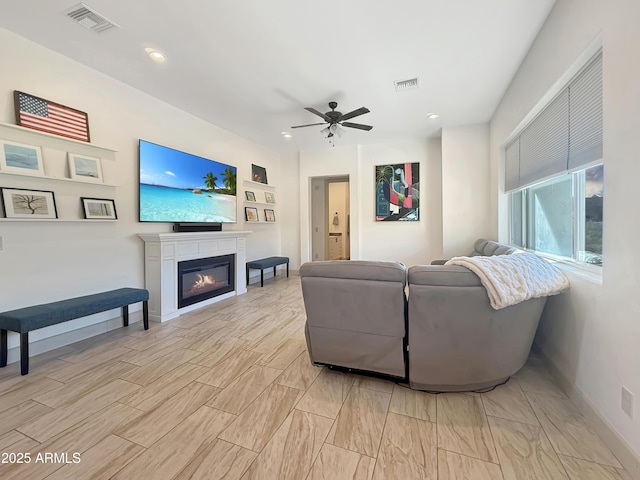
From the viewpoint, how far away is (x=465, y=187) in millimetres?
4781

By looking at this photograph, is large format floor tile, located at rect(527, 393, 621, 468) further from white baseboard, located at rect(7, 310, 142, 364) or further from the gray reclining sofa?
white baseboard, located at rect(7, 310, 142, 364)

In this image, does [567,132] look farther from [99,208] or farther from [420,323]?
[99,208]

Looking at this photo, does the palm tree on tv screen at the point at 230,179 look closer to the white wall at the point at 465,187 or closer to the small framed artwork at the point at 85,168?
the small framed artwork at the point at 85,168

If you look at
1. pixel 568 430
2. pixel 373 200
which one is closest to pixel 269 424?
pixel 568 430

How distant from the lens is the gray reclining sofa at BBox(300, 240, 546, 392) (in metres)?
1.69

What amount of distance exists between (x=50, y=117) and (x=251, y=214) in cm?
319

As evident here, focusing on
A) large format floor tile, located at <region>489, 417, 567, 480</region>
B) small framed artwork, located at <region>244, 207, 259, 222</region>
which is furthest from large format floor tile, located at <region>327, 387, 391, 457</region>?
small framed artwork, located at <region>244, 207, 259, 222</region>

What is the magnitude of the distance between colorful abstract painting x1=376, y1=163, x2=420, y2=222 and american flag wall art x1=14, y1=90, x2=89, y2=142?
483 cm

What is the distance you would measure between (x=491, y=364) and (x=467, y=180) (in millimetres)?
3793

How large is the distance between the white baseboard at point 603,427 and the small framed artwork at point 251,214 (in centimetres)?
483

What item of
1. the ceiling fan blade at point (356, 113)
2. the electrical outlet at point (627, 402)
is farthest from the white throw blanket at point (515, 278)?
the ceiling fan blade at point (356, 113)

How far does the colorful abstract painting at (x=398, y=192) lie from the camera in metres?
5.66

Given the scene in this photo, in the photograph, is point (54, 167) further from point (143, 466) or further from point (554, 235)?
point (554, 235)

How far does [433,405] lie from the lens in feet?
5.77
